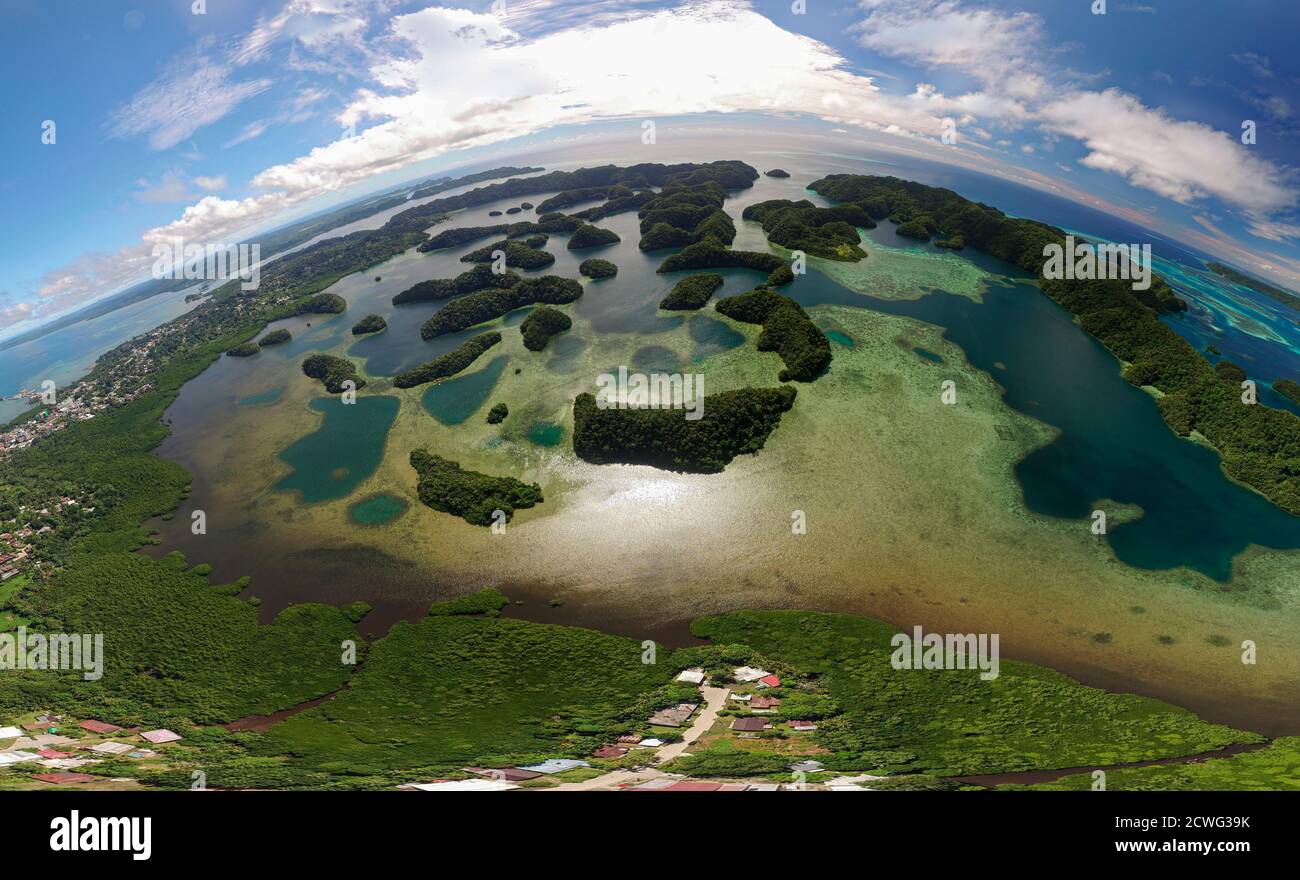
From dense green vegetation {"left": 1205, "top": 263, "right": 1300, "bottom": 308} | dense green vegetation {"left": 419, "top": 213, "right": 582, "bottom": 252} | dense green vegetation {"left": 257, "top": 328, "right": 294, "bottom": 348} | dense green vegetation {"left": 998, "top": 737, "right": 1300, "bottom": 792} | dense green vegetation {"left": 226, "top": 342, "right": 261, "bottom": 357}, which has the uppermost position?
dense green vegetation {"left": 419, "top": 213, "right": 582, "bottom": 252}

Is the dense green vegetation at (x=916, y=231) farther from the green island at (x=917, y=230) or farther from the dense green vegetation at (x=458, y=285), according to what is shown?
the dense green vegetation at (x=458, y=285)

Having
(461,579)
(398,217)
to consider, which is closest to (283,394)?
(461,579)

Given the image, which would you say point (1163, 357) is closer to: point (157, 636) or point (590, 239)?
point (590, 239)

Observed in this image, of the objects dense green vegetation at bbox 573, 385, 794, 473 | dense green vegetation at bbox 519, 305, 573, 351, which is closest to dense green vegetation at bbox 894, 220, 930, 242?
dense green vegetation at bbox 573, 385, 794, 473

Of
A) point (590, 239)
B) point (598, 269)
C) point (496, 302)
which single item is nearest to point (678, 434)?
point (496, 302)

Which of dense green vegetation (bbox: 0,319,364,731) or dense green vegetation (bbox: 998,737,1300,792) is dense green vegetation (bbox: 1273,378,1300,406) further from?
dense green vegetation (bbox: 0,319,364,731)
